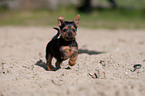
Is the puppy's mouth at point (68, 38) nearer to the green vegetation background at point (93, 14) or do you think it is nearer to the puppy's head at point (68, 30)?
the puppy's head at point (68, 30)

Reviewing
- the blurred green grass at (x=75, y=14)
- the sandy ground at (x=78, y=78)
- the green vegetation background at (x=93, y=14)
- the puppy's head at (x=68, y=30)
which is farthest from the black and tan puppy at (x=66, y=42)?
the blurred green grass at (x=75, y=14)

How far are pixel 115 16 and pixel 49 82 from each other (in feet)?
37.4

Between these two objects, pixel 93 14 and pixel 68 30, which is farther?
pixel 93 14

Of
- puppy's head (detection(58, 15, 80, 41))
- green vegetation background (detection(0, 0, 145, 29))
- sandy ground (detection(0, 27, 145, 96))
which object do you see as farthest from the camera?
green vegetation background (detection(0, 0, 145, 29))

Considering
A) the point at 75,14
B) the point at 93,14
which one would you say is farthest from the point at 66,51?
the point at 93,14

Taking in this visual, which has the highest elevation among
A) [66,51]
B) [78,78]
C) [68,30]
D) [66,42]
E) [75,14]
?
[75,14]

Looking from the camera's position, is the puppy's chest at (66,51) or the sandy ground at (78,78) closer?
the sandy ground at (78,78)

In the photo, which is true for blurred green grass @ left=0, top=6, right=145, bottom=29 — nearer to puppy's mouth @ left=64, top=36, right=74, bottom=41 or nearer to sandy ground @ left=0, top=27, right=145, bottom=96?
sandy ground @ left=0, top=27, right=145, bottom=96

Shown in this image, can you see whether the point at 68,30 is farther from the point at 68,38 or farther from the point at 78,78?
the point at 78,78

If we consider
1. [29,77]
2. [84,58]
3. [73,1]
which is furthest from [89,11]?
[29,77]

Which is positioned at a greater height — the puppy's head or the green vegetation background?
the green vegetation background

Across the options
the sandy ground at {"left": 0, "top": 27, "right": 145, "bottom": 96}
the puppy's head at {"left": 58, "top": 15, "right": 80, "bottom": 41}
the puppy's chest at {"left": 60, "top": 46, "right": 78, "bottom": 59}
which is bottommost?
the sandy ground at {"left": 0, "top": 27, "right": 145, "bottom": 96}

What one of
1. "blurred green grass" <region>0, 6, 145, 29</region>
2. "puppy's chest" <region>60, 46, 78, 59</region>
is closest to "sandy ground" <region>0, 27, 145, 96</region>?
"puppy's chest" <region>60, 46, 78, 59</region>

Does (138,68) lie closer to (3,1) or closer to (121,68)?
(121,68)
